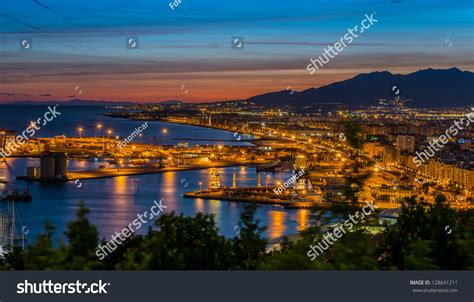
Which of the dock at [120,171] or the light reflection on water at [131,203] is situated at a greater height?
the dock at [120,171]

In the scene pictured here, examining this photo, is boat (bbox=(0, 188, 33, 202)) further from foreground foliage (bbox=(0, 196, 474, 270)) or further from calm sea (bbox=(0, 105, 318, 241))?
foreground foliage (bbox=(0, 196, 474, 270))

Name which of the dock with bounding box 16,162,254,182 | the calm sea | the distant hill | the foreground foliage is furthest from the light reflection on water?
the distant hill

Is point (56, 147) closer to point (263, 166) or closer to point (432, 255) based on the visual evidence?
point (263, 166)

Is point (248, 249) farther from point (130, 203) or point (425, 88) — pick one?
point (425, 88)

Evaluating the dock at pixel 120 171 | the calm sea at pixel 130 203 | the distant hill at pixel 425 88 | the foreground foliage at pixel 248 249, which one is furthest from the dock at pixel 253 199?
the distant hill at pixel 425 88

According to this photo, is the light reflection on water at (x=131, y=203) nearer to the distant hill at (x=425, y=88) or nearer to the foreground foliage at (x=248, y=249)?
the foreground foliage at (x=248, y=249)

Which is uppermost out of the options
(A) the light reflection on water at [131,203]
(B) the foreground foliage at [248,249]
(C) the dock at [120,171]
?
(B) the foreground foliage at [248,249]

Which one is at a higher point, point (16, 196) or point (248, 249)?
point (248, 249)

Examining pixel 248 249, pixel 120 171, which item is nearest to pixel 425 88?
pixel 120 171
